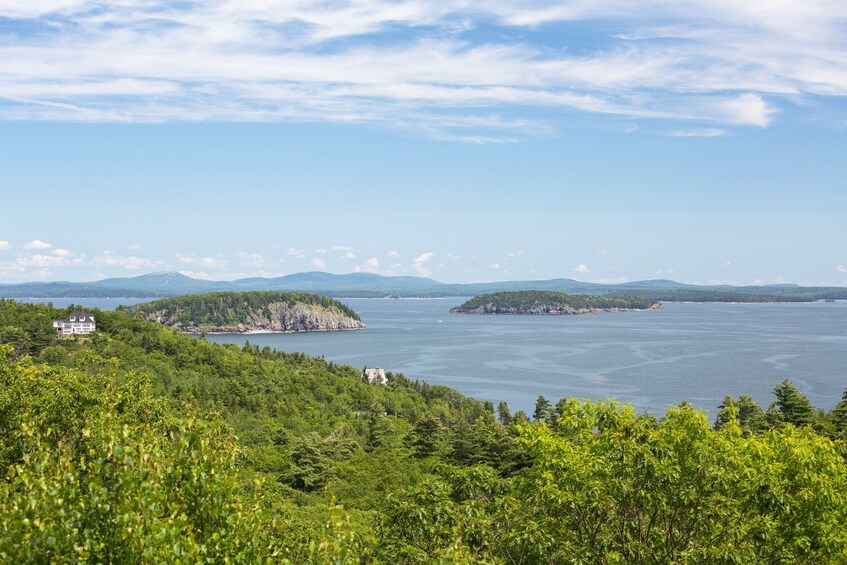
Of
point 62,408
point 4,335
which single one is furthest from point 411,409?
point 62,408

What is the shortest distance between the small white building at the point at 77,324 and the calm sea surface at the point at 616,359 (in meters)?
43.9

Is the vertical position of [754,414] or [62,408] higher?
[62,408]

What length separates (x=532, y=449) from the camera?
14289 millimetres

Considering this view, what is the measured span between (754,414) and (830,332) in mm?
137058

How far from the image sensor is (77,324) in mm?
80875

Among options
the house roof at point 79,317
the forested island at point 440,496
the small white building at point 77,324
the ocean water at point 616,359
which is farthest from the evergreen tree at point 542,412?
the house roof at point 79,317

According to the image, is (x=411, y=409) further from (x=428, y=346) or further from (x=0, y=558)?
(x=428, y=346)

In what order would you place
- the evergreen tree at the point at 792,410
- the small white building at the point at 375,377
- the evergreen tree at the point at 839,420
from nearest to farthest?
the evergreen tree at the point at 839,420 → the evergreen tree at the point at 792,410 → the small white building at the point at 375,377

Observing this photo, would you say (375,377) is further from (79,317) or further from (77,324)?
(79,317)

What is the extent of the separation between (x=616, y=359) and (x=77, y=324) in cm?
7851

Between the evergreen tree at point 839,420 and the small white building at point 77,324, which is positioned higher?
the small white building at point 77,324

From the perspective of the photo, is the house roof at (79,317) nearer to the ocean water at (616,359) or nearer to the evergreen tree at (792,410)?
the ocean water at (616,359)

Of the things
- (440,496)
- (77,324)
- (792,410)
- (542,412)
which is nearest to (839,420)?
(792,410)

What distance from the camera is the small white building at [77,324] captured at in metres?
78.5
